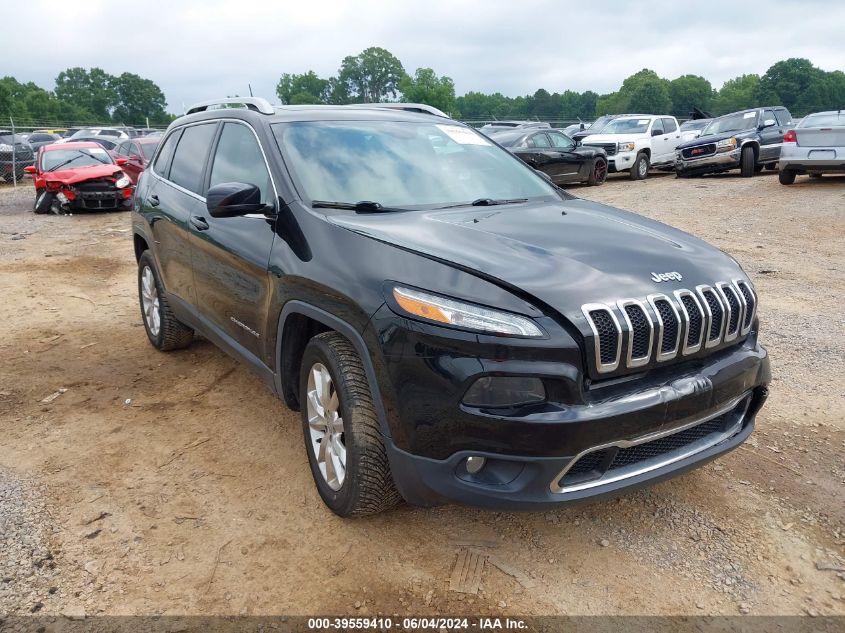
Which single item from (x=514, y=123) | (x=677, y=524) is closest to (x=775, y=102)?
(x=514, y=123)

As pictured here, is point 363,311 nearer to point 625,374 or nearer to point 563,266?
point 563,266

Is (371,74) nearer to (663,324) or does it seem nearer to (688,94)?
(688,94)

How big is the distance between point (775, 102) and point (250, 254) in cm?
10174

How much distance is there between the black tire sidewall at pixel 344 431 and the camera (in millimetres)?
2738

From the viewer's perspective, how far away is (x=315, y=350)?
9.66ft

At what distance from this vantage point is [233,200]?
3.24 meters

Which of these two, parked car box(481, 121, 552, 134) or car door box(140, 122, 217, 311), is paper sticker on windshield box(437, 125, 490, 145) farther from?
parked car box(481, 121, 552, 134)

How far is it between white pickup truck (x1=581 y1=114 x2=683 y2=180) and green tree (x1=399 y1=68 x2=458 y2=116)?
58.8 m

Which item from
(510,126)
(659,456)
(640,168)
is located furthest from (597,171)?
(659,456)

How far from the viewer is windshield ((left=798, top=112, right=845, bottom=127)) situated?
1281 centimetres

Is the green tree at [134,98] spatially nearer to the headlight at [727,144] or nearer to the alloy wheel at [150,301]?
the headlight at [727,144]

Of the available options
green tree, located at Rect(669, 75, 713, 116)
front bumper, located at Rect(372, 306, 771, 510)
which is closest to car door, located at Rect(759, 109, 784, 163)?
front bumper, located at Rect(372, 306, 771, 510)

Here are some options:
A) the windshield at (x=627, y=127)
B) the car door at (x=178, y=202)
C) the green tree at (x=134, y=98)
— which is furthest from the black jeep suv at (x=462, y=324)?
the green tree at (x=134, y=98)

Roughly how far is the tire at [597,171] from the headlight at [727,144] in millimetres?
2636
